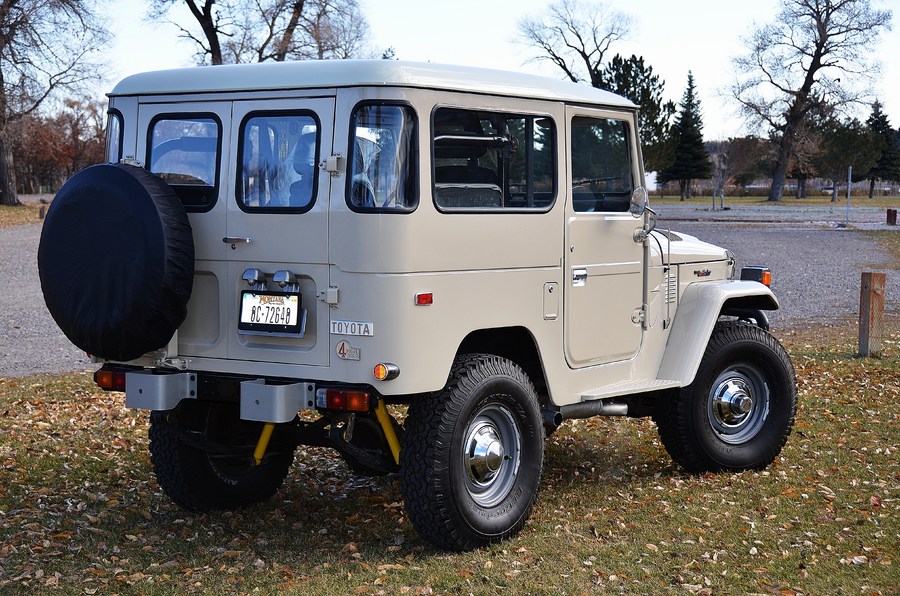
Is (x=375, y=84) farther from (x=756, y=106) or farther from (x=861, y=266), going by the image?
(x=756, y=106)

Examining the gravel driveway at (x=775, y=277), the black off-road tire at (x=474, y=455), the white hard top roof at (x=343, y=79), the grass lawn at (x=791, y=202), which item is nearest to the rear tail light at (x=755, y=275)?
the white hard top roof at (x=343, y=79)

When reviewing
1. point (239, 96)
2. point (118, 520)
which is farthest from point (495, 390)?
point (118, 520)

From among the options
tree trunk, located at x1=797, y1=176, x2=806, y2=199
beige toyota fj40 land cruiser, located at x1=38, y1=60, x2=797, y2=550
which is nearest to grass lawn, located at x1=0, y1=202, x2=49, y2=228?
beige toyota fj40 land cruiser, located at x1=38, y1=60, x2=797, y2=550

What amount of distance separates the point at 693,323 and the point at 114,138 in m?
3.78

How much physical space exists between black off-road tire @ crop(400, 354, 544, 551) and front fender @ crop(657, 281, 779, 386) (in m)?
1.35

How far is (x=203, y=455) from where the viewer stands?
639cm

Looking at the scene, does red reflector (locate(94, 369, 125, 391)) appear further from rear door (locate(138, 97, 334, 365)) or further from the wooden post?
the wooden post

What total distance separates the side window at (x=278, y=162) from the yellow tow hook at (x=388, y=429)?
1.09 metres

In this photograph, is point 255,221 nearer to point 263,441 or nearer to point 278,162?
point 278,162

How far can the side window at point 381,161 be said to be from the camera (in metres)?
5.14

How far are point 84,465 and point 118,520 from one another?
146cm

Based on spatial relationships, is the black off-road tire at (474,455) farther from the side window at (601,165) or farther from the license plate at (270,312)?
the side window at (601,165)

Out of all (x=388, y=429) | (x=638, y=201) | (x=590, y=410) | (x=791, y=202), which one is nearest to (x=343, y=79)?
(x=388, y=429)

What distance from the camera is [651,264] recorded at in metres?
6.75
